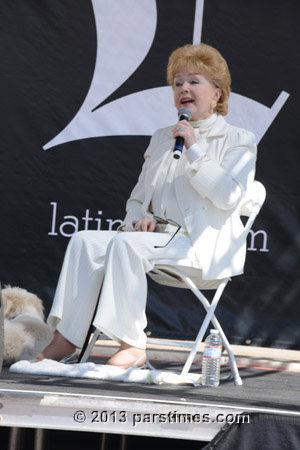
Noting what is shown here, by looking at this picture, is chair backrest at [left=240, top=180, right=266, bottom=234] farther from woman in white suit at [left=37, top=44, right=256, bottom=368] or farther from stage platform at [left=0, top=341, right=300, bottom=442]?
stage platform at [left=0, top=341, right=300, bottom=442]

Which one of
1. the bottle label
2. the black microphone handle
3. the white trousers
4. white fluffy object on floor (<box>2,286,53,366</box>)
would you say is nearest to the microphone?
the black microphone handle

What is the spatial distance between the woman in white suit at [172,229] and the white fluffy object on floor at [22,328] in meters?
0.17

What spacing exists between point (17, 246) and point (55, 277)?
328 millimetres

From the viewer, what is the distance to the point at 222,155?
12.0ft

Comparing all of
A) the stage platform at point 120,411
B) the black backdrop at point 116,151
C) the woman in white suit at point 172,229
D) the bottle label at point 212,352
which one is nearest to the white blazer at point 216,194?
the woman in white suit at point 172,229

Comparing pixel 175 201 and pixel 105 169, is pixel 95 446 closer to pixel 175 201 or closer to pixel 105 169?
pixel 175 201

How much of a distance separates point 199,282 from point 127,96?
6.45 ft

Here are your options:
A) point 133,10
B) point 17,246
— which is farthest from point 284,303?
point 133,10

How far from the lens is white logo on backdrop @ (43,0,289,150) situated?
5.23 m

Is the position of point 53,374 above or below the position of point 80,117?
below

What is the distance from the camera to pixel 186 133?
3.48 metres

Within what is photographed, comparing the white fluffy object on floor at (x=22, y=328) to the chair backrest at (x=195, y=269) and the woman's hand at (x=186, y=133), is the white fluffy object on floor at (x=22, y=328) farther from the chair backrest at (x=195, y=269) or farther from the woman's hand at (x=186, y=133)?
the woman's hand at (x=186, y=133)

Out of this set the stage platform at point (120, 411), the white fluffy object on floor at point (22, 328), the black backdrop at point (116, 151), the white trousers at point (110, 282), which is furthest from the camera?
the black backdrop at point (116, 151)

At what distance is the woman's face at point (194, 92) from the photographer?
369 cm
